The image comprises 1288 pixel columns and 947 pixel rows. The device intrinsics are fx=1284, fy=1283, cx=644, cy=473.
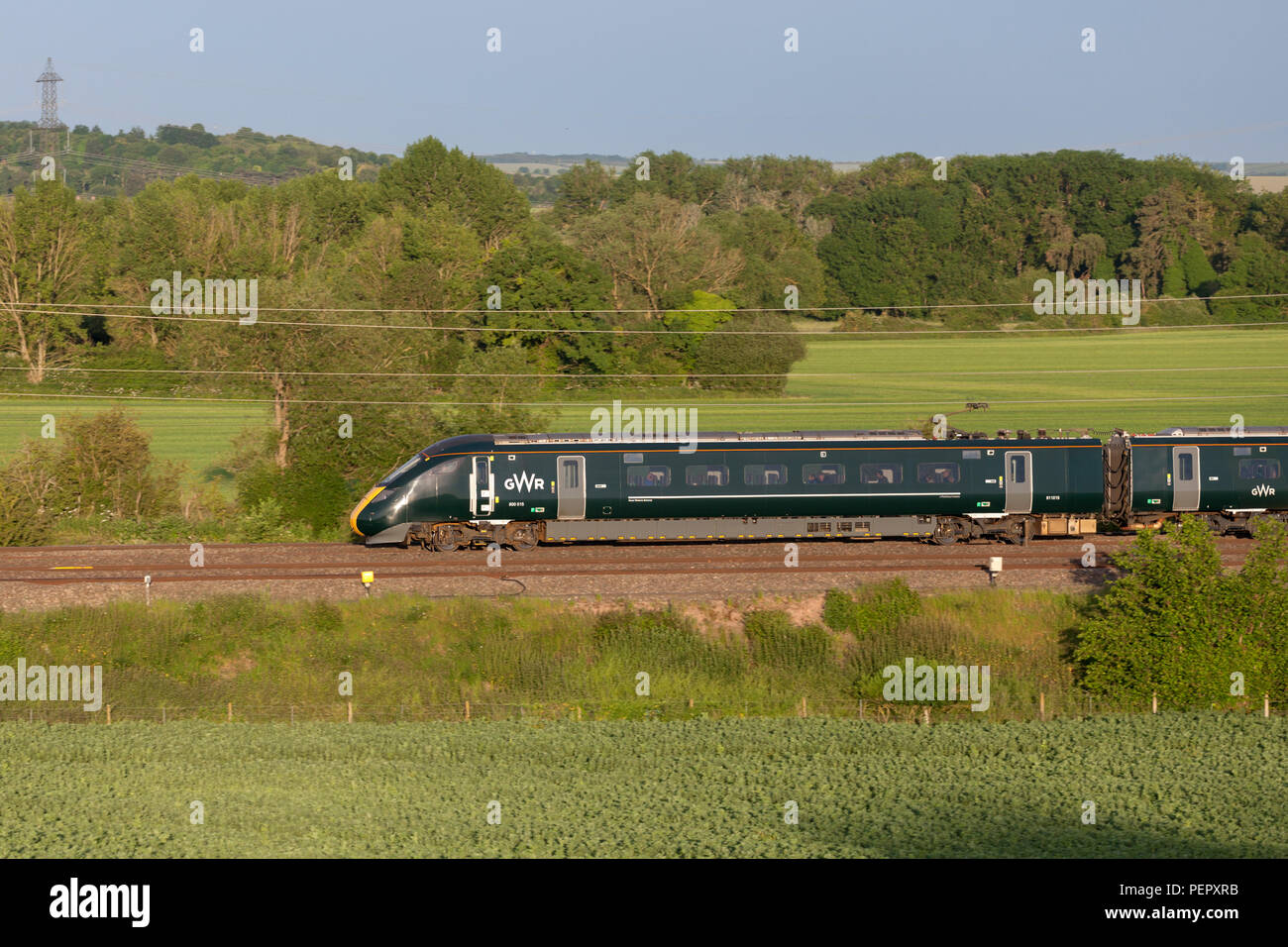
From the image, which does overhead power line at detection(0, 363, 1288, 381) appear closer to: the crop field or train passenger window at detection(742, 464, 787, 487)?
train passenger window at detection(742, 464, 787, 487)

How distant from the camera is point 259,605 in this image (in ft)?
96.9

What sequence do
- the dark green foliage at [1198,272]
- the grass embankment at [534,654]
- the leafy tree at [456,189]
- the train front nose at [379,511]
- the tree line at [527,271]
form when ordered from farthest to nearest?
the dark green foliage at [1198,272] < the leafy tree at [456,189] < the tree line at [527,271] < the train front nose at [379,511] < the grass embankment at [534,654]

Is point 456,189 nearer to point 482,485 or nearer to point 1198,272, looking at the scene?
point 1198,272

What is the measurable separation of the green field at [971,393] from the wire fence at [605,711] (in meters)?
20.7

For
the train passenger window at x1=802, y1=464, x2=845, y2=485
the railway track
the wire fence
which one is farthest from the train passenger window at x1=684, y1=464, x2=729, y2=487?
the wire fence

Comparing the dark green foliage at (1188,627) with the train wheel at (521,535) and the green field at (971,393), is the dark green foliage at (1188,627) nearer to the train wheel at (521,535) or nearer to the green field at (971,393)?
the train wheel at (521,535)

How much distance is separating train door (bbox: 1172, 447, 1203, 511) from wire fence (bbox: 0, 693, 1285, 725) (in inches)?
354

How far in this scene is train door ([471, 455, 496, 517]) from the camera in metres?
33.3

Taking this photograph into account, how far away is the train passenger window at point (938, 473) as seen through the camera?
34.7m

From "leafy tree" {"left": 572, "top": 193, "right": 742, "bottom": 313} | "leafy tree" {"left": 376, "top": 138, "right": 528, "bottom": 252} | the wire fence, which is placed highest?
"leafy tree" {"left": 376, "top": 138, "right": 528, "bottom": 252}

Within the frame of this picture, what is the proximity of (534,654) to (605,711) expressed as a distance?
2.57 m

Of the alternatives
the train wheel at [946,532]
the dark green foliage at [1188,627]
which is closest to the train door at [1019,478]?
the train wheel at [946,532]
